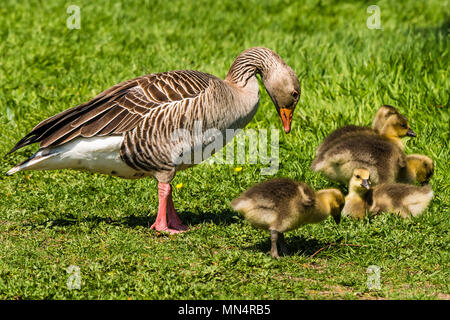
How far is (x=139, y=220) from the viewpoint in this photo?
7285 mm

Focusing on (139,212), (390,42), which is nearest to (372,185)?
(139,212)

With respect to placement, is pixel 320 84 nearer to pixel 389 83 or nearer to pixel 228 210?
pixel 389 83

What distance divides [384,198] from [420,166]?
2.21 ft

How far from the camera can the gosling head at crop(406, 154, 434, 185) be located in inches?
292

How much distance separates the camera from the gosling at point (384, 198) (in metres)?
6.95

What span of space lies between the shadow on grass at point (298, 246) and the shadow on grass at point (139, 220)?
26.7 inches

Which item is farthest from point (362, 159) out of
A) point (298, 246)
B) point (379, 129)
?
point (298, 246)

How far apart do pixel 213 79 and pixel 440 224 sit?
2.65 metres

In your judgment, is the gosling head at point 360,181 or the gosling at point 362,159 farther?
the gosling at point 362,159
